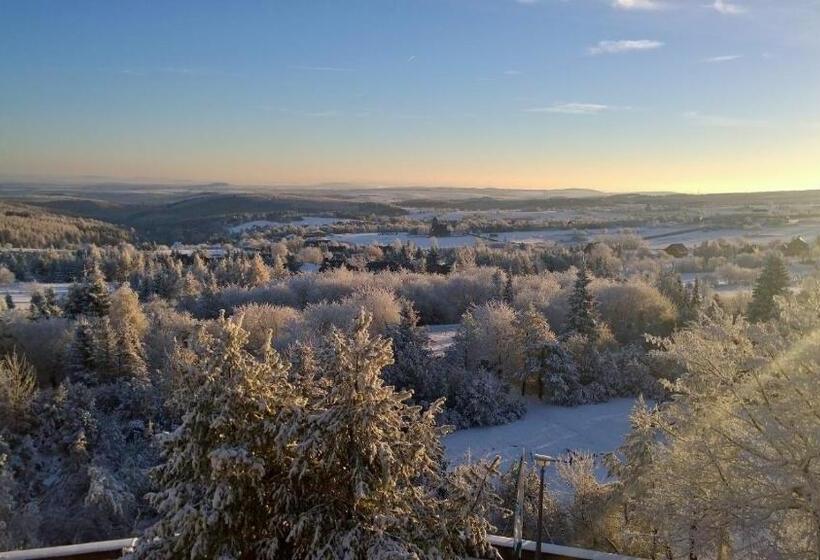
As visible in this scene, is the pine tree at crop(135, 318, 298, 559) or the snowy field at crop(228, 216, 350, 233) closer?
the pine tree at crop(135, 318, 298, 559)

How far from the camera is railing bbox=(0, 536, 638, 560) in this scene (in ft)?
23.6

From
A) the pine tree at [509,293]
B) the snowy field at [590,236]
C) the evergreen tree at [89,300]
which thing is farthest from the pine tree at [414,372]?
the snowy field at [590,236]

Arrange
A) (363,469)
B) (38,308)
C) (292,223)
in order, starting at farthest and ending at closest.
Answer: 1. (292,223)
2. (38,308)
3. (363,469)

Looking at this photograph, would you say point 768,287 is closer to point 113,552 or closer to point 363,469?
point 363,469

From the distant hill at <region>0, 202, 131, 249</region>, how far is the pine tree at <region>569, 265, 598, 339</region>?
82435 mm

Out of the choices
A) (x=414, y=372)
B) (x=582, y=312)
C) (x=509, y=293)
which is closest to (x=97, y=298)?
(x=414, y=372)

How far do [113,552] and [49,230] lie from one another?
10556 cm

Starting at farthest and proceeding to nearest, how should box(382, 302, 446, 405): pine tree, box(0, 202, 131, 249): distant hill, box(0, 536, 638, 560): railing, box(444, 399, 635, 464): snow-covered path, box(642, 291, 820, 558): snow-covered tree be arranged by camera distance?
box(0, 202, 131, 249): distant hill
box(382, 302, 446, 405): pine tree
box(444, 399, 635, 464): snow-covered path
box(0, 536, 638, 560): railing
box(642, 291, 820, 558): snow-covered tree

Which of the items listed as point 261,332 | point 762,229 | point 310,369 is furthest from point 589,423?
point 762,229

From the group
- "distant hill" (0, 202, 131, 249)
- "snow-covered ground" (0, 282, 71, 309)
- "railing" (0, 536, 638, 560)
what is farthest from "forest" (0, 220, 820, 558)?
"distant hill" (0, 202, 131, 249)

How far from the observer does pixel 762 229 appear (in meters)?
102

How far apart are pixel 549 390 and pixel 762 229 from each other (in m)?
91.0

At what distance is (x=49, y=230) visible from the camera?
321ft

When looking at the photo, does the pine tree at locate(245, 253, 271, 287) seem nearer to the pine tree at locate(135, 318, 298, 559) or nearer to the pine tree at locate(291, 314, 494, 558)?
the pine tree at locate(135, 318, 298, 559)
